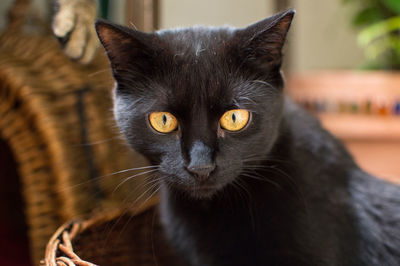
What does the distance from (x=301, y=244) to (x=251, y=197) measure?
138 millimetres

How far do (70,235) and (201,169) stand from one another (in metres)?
0.45

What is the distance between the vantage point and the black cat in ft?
2.46

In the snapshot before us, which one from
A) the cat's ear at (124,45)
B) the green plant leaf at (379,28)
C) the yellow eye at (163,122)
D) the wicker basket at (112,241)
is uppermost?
the green plant leaf at (379,28)

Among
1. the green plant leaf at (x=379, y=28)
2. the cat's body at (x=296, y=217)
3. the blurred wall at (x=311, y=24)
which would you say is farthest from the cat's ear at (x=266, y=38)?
the green plant leaf at (x=379, y=28)

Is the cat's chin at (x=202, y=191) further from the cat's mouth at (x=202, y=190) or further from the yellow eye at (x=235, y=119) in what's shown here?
the yellow eye at (x=235, y=119)

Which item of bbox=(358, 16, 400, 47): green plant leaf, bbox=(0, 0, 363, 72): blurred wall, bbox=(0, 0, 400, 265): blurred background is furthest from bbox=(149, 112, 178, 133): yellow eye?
bbox=(358, 16, 400, 47): green plant leaf

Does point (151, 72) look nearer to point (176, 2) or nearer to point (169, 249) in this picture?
point (169, 249)

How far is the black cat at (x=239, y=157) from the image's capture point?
750 millimetres

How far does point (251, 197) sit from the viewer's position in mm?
884

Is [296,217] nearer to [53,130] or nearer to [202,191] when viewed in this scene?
[202,191]

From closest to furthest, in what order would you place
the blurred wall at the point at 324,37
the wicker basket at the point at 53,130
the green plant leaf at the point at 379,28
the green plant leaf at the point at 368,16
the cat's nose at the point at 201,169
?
→ the cat's nose at the point at 201,169 → the wicker basket at the point at 53,130 → the green plant leaf at the point at 379,28 → the green plant leaf at the point at 368,16 → the blurred wall at the point at 324,37

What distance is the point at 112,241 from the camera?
45.1 inches

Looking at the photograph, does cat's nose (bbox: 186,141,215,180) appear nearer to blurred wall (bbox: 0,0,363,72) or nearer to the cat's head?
the cat's head

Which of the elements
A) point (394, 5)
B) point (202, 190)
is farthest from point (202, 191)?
point (394, 5)
